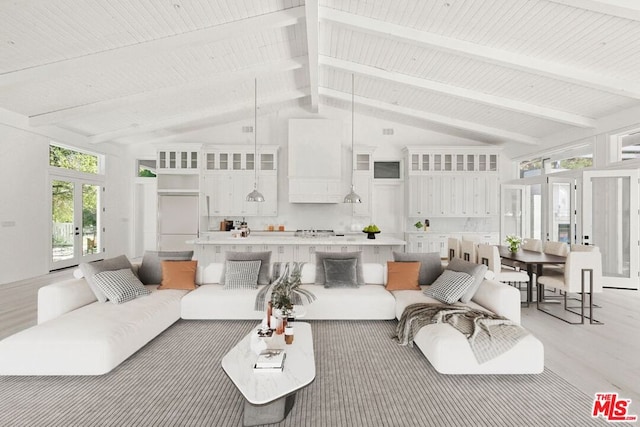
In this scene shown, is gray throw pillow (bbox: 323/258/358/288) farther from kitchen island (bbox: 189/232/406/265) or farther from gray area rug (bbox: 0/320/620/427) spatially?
kitchen island (bbox: 189/232/406/265)

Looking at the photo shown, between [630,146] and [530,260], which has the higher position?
[630,146]

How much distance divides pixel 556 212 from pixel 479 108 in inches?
100.0

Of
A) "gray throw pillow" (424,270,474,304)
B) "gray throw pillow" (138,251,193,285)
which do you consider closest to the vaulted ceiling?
"gray throw pillow" (138,251,193,285)

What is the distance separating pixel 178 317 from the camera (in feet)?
12.3

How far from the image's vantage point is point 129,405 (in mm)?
2213

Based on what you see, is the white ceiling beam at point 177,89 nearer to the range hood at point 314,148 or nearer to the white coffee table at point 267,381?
the range hood at point 314,148

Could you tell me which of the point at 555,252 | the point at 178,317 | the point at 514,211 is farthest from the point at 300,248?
the point at 514,211

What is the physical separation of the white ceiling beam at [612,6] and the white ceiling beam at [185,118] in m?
5.20

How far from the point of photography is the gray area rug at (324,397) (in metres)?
2.07

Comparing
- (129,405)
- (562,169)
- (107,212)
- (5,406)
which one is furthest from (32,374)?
(562,169)

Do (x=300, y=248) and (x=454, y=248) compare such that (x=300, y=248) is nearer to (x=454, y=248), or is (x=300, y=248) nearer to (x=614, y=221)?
(x=454, y=248)

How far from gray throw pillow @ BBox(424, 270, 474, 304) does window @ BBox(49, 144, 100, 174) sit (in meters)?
7.59

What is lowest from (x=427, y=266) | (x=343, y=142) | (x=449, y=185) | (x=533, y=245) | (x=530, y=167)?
(x=427, y=266)

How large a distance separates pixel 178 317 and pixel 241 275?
82cm
